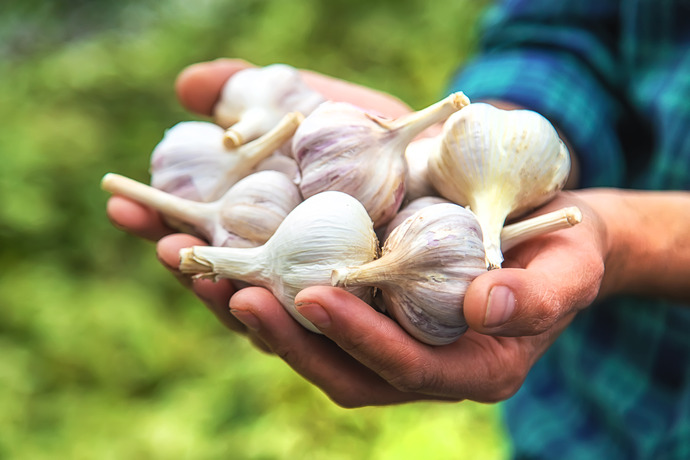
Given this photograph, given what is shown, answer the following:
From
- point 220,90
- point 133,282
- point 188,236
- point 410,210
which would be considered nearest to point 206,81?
point 220,90

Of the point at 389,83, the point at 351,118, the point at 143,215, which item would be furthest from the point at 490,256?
the point at 389,83

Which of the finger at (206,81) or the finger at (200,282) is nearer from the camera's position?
the finger at (200,282)

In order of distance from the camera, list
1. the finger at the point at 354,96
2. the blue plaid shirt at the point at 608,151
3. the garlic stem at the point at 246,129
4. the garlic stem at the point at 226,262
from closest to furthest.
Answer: the garlic stem at the point at 226,262 → the garlic stem at the point at 246,129 → the blue plaid shirt at the point at 608,151 → the finger at the point at 354,96

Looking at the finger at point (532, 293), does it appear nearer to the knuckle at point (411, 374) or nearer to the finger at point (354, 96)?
the knuckle at point (411, 374)

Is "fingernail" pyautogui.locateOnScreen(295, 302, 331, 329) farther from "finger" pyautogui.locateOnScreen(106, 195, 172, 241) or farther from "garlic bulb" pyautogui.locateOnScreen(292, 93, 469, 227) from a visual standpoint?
"finger" pyautogui.locateOnScreen(106, 195, 172, 241)

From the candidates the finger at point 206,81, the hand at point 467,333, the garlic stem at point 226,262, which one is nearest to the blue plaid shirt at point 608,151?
the hand at point 467,333

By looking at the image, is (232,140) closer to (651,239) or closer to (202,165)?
(202,165)
